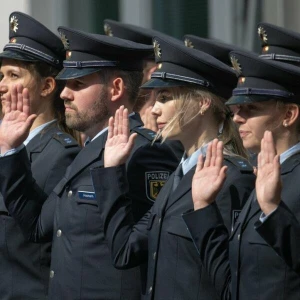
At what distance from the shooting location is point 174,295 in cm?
539

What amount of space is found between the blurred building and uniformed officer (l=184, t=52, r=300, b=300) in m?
3.40

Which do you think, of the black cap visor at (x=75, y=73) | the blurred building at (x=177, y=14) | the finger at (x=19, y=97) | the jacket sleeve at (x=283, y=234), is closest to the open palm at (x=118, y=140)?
the black cap visor at (x=75, y=73)

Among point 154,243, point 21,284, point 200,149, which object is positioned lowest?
point 21,284

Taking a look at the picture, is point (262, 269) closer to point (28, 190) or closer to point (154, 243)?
point (154, 243)

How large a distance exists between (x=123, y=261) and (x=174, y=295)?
11.8 inches

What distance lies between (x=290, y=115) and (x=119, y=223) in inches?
34.5

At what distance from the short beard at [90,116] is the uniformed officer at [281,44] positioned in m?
0.74

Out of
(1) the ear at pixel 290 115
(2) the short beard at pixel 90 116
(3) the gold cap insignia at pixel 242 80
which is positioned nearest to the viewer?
(1) the ear at pixel 290 115

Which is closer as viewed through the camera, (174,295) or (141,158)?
(174,295)

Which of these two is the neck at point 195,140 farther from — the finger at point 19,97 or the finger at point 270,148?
the finger at point 19,97

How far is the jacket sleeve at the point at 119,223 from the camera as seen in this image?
560 cm

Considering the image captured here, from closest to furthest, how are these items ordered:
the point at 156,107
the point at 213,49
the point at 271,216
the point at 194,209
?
the point at 271,216 < the point at 194,209 < the point at 156,107 < the point at 213,49

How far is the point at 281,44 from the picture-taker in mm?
5777

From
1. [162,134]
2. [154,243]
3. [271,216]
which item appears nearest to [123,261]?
[154,243]
